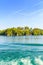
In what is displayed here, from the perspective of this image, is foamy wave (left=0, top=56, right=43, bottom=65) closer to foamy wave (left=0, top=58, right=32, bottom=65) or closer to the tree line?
foamy wave (left=0, top=58, right=32, bottom=65)

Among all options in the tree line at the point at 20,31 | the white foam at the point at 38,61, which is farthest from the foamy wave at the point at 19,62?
the tree line at the point at 20,31

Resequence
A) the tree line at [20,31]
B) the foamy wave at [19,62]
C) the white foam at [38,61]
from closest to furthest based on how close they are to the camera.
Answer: the foamy wave at [19,62] → the white foam at [38,61] → the tree line at [20,31]

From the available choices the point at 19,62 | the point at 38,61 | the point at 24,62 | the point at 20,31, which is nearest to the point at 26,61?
the point at 24,62

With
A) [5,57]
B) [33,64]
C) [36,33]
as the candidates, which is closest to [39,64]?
[33,64]

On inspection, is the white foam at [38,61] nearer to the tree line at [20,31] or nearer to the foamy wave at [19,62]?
the foamy wave at [19,62]

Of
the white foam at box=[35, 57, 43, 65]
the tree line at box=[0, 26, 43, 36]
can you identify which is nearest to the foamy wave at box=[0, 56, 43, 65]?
the white foam at box=[35, 57, 43, 65]

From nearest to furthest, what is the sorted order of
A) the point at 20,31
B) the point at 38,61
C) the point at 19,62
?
the point at 19,62 < the point at 38,61 < the point at 20,31

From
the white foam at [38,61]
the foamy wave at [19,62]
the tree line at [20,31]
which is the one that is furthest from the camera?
the tree line at [20,31]

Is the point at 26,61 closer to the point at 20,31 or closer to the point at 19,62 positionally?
the point at 19,62

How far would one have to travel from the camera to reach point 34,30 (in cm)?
7119

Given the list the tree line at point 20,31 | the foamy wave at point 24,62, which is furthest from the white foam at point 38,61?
the tree line at point 20,31

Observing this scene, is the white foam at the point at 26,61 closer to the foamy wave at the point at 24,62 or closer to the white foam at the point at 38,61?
the foamy wave at the point at 24,62

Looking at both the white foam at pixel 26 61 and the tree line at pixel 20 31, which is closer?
the white foam at pixel 26 61

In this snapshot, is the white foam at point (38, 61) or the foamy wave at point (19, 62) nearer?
the foamy wave at point (19, 62)
